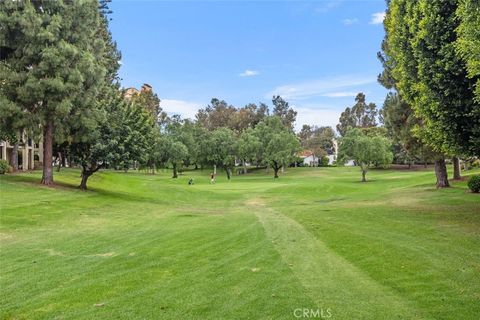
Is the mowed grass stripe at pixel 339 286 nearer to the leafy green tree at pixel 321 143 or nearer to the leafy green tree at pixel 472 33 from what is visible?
the leafy green tree at pixel 472 33

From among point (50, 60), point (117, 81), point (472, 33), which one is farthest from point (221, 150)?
point (472, 33)

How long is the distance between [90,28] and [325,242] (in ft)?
75.0

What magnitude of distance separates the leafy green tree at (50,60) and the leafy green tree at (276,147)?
4317 cm

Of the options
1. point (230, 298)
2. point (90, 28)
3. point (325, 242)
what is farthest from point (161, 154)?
point (230, 298)

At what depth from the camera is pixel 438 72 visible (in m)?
13.3

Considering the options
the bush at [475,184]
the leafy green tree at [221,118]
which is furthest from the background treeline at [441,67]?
the leafy green tree at [221,118]

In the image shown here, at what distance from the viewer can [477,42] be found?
9414 mm

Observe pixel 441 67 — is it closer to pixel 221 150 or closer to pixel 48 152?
pixel 48 152

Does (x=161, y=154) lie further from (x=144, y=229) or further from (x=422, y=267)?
(x=422, y=267)

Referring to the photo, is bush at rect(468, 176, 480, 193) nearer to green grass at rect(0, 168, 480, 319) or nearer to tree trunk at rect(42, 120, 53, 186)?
green grass at rect(0, 168, 480, 319)

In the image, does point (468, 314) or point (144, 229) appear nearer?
point (468, 314)

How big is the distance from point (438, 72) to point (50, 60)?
20.7m

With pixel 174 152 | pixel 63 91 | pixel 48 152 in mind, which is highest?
pixel 63 91

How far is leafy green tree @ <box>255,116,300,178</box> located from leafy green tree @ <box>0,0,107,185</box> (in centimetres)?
4317
